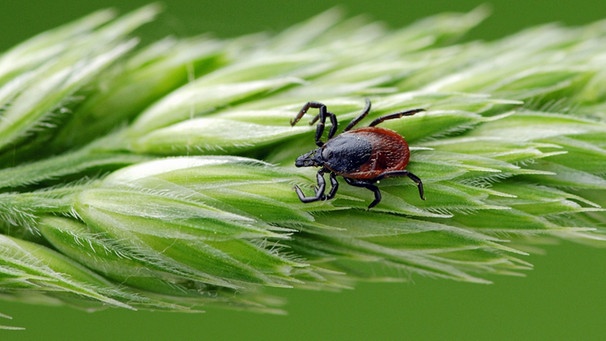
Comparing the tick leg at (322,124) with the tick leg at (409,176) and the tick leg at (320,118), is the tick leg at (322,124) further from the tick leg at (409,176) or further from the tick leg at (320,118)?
the tick leg at (409,176)

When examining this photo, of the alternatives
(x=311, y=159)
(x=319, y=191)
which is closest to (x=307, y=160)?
(x=311, y=159)

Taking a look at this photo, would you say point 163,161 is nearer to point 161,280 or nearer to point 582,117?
point 161,280

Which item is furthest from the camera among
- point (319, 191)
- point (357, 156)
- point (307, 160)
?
point (357, 156)

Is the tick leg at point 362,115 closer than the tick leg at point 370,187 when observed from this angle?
No

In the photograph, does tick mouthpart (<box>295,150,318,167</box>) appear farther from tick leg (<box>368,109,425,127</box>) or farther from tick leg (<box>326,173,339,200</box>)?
tick leg (<box>368,109,425,127</box>)

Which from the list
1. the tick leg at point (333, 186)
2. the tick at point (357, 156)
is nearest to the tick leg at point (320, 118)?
the tick at point (357, 156)

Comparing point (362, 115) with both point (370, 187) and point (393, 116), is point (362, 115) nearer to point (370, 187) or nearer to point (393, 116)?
point (393, 116)

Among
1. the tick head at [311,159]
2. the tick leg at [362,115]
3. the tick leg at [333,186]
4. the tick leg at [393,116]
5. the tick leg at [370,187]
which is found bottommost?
the tick leg at [370,187]

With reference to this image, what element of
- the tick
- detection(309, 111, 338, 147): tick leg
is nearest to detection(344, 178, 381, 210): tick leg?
the tick


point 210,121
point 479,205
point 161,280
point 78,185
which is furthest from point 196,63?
point 479,205
